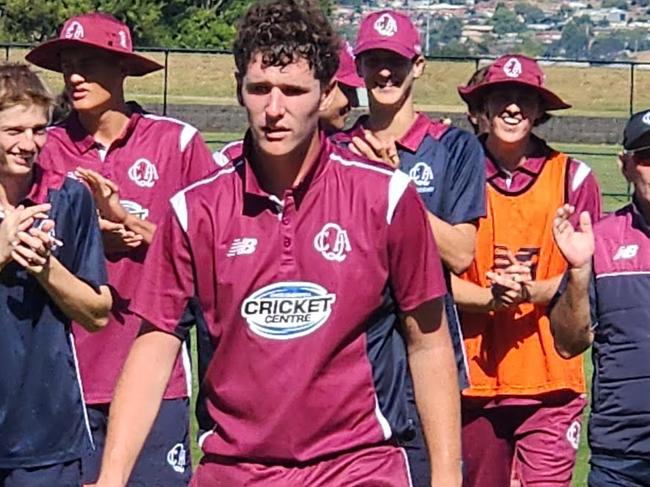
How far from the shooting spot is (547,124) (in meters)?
46.2

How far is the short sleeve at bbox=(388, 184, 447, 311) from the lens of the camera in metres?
4.81

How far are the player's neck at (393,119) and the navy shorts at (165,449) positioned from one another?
1.35 meters

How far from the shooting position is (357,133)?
6926mm

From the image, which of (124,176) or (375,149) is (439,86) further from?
(375,149)

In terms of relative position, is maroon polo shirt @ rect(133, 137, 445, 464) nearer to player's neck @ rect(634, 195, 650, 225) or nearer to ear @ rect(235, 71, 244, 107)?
ear @ rect(235, 71, 244, 107)

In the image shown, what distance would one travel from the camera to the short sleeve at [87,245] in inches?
236

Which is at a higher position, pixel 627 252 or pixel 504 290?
pixel 627 252

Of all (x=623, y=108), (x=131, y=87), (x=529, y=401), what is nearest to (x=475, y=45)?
(x=623, y=108)

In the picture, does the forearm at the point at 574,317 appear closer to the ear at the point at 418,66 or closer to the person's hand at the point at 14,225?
the ear at the point at 418,66

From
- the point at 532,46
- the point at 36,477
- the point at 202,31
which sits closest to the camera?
the point at 36,477

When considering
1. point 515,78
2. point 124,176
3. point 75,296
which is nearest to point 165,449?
point 124,176

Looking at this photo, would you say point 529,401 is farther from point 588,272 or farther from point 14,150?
point 14,150

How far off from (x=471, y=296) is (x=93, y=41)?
1813mm

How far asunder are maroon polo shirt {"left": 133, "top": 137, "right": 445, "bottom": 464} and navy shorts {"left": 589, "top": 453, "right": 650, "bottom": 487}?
1960mm
